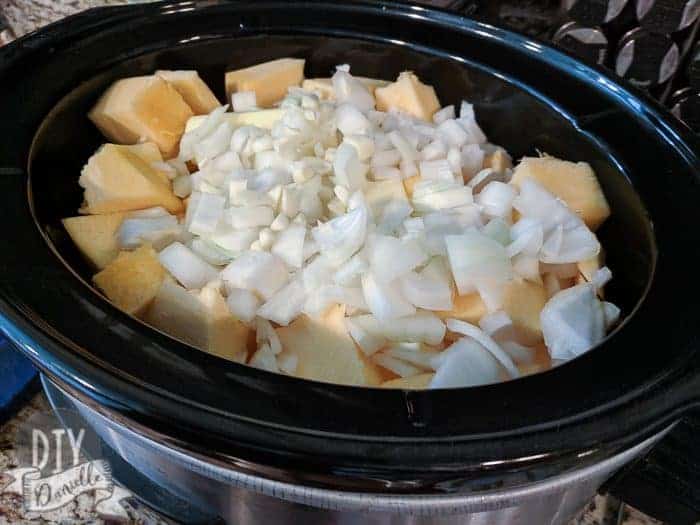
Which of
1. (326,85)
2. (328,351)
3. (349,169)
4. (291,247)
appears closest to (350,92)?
(326,85)

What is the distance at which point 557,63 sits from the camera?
79 centimetres

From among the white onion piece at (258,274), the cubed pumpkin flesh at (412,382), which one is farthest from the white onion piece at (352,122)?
the cubed pumpkin flesh at (412,382)

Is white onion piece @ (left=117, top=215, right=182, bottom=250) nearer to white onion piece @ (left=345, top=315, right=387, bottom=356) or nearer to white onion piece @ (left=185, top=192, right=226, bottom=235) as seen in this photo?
white onion piece @ (left=185, top=192, right=226, bottom=235)

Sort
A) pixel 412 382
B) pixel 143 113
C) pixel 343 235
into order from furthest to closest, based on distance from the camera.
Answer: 1. pixel 143 113
2. pixel 343 235
3. pixel 412 382

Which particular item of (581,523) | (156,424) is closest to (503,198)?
(581,523)

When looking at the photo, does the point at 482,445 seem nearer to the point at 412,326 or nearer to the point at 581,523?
the point at 412,326

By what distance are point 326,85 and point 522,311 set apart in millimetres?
372

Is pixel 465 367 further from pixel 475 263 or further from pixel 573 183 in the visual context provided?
pixel 573 183

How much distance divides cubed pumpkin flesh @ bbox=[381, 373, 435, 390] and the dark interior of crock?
22cm

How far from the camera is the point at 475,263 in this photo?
62cm

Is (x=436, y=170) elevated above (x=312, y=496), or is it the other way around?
(x=436, y=170)

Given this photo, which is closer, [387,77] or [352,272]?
[352,272]

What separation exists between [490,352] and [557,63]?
37cm

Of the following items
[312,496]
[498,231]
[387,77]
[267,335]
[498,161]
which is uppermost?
[387,77]
